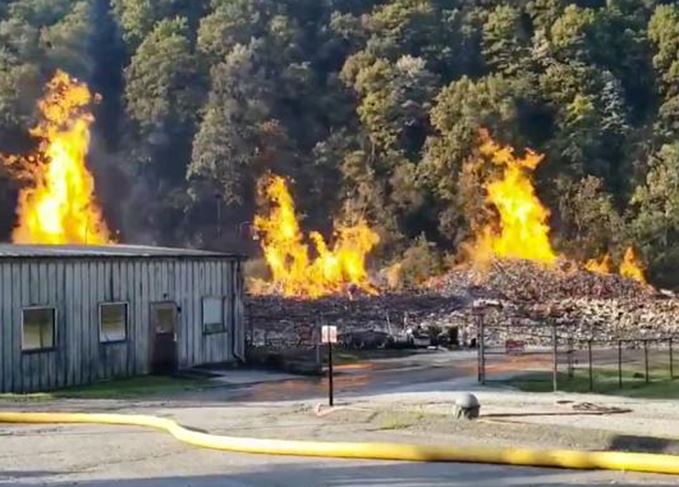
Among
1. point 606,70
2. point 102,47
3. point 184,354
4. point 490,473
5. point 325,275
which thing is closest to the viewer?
point 490,473

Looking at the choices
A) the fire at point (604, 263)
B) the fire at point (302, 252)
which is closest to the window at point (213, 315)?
the fire at point (302, 252)

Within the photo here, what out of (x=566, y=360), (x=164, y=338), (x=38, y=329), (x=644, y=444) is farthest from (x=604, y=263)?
(x=644, y=444)

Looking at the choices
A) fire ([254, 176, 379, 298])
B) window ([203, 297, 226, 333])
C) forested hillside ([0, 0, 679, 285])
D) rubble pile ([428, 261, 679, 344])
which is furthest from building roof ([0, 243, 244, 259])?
forested hillside ([0, 0, 679, 285])

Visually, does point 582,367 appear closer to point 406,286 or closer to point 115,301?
point 115,301

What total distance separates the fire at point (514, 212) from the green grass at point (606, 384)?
3188 cm

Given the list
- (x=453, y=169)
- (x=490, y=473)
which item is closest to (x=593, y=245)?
(x=453, y=169)

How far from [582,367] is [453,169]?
1522 inches

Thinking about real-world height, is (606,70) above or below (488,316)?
above

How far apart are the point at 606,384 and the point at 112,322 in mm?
11531

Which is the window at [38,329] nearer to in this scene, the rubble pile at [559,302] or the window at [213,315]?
the window at [213,315]

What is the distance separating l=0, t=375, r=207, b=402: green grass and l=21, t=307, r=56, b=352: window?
115cm

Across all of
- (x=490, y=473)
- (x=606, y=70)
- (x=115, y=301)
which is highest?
(x=606, y=70)

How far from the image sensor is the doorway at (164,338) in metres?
28.2

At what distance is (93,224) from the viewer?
6544 centimetres
